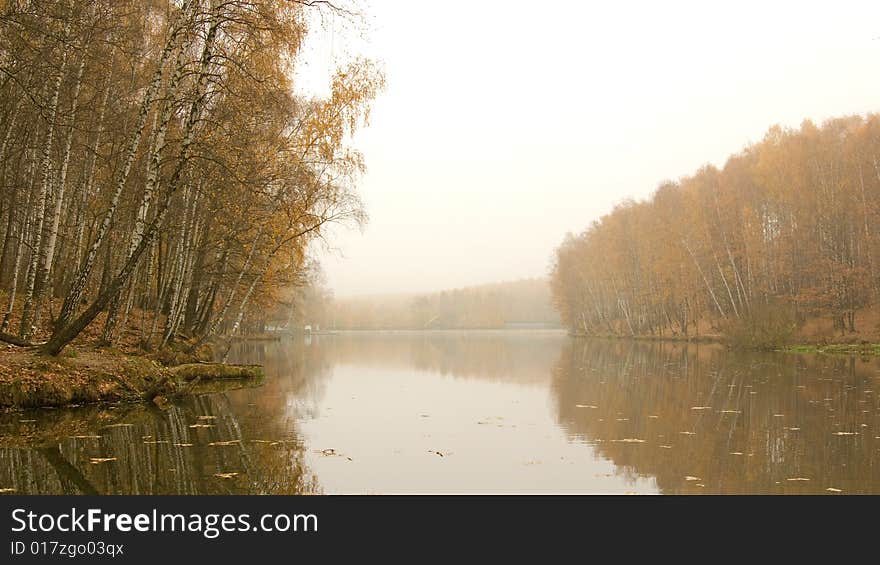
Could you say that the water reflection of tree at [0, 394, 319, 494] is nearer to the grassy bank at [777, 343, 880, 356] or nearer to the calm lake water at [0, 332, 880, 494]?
the calm lake water at [0, 332, 880, 494]

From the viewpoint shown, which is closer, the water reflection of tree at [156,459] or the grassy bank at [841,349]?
the water reflection of tree at [156,459]

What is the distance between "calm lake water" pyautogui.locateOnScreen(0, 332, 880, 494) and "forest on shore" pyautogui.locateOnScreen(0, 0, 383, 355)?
3.23 meters

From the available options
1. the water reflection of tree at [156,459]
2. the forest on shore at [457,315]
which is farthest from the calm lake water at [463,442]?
the forest on shore at [457,315]

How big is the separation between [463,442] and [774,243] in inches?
1620

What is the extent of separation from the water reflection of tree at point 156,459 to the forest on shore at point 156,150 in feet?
9.30

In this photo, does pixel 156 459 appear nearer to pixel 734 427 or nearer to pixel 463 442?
pixel 463 442

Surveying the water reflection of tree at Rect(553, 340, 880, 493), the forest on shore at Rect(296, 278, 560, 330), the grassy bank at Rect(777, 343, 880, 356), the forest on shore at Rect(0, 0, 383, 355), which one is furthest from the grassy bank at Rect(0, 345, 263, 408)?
the forest on shore at Rect(296, 278, 560, 330)

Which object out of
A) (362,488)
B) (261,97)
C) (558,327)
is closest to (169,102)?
(261,97)

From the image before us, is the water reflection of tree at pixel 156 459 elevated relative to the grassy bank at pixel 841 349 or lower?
lower

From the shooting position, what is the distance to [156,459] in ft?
24.2

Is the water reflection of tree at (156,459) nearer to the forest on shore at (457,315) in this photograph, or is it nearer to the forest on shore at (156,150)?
the forest on shore at (156,150)

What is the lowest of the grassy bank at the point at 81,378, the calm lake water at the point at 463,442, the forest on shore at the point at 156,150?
the calm lake water at the point at 463,442

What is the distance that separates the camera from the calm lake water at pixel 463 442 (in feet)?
21.7

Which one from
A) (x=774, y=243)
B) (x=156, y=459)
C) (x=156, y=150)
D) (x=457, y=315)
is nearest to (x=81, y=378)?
(x=156, y=150)
